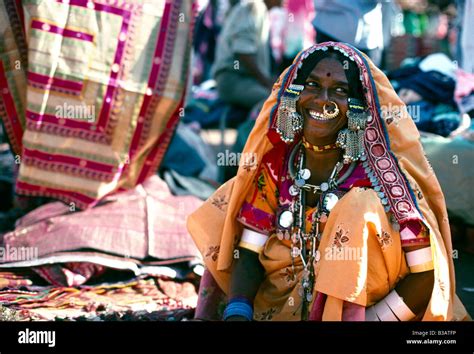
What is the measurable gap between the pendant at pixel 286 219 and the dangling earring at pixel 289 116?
32cm

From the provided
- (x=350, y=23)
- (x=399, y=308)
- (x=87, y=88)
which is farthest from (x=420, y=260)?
(x=350, y=23)

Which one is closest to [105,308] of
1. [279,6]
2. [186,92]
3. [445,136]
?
[186,92]

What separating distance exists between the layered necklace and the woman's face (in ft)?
0.35

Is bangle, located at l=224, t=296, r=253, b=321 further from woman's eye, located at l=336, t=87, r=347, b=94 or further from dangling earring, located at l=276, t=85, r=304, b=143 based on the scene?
woman's eye, located at l=336, t=87, r=347, b=94

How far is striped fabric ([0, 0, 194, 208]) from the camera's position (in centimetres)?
509

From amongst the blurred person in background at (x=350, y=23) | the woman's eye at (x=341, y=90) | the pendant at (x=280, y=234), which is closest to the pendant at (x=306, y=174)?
the pendant at (x=280, y=234)

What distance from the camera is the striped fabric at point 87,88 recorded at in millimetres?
5094

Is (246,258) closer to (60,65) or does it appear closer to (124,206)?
(124,206)

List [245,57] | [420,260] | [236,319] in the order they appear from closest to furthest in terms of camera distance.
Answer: [420,260] < [236,319] < [245,57]

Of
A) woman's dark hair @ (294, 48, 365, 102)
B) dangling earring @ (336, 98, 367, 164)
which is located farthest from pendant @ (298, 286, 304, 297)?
woman's dark hair @ (294, 48, 365, 102)

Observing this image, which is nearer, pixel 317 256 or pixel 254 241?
pixel 317 256

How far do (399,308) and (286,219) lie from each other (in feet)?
2.06

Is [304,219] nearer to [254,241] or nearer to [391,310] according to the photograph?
[254,241]

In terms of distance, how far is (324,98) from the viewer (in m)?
3.48
